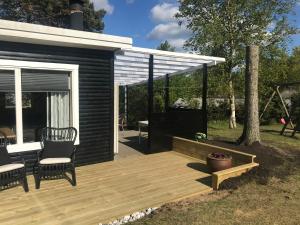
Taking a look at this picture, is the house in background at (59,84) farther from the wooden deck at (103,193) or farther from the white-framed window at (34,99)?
the wooden deck at (103,193)

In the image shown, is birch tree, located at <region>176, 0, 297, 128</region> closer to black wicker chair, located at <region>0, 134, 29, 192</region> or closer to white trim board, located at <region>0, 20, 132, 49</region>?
white trim board, located at <region>0, 20, 132, 49</region>

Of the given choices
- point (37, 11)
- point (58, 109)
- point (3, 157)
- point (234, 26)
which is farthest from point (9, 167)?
point (37, 11)

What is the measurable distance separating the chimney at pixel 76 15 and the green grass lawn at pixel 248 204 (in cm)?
437

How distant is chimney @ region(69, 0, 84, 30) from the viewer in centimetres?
638

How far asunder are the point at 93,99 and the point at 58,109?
756 mm

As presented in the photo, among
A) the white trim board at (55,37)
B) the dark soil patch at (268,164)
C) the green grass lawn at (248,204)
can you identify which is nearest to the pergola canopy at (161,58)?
the white trim board at (55,37)

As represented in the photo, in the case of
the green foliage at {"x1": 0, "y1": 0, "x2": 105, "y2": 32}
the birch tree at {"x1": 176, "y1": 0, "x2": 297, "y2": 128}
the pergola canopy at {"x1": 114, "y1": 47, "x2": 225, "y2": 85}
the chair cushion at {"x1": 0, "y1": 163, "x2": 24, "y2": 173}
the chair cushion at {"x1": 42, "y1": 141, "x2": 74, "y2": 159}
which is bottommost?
the chair cushion at {"x1": 0, "y1": 163, "x2": 24, "y2": 173}

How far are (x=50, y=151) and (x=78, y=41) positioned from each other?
6.87ft

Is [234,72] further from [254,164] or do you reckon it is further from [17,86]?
[17,86]

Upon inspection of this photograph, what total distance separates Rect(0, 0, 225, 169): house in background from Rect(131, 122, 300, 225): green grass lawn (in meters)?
2.77

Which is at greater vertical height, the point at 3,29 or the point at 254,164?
the point at 3,29

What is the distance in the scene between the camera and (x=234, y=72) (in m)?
12.6

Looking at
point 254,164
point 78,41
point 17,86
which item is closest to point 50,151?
point 17,86

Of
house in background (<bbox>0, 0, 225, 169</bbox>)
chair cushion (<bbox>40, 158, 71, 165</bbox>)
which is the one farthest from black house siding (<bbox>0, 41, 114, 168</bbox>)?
chair cushion (<bbox>40, 158, 71, 165</bbox>)
